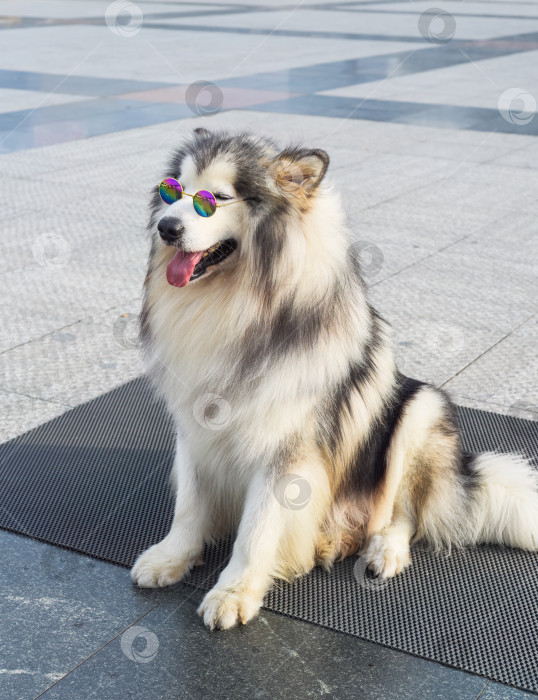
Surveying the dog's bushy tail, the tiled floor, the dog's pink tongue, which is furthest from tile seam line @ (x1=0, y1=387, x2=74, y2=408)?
the dog's bushy tail

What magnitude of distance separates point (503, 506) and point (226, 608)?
1.17 metres

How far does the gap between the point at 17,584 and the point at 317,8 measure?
26.7 m

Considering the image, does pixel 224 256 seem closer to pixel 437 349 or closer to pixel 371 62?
pixel 437 349

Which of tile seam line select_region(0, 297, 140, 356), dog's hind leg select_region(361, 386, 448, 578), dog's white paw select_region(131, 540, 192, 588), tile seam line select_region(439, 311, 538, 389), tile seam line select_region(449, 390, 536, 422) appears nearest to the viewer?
dog's white paw select_region(131, 540, 192, 588)

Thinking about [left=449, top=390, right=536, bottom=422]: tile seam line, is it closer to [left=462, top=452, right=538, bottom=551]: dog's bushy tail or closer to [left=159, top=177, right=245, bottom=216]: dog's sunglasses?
[left=462, top=452, right=538, bottom=551]: dog's bushy tail

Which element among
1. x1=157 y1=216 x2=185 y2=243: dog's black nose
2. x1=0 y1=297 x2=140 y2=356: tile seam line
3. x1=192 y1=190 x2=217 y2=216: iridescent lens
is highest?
x1=192 y1=190 x2=217 y2=216: iridescent lens

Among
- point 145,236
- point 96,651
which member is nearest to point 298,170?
point 96,651

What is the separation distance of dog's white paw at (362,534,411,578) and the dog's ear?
138 cm

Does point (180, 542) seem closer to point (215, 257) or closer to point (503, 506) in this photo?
point (215, 257)

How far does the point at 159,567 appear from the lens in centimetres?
329

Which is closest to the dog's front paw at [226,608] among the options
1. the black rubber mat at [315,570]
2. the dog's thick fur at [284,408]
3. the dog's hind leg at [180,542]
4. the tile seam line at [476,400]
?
the dog's thick fur at [284,408]

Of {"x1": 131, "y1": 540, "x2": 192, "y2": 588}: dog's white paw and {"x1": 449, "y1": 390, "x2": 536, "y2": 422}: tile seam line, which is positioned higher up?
{"x1": 131, "y1": 540, "x2": 192, "y2": 588}: dog's white paw

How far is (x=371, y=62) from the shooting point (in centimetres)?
1622

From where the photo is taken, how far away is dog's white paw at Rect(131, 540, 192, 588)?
3275 millimetres
